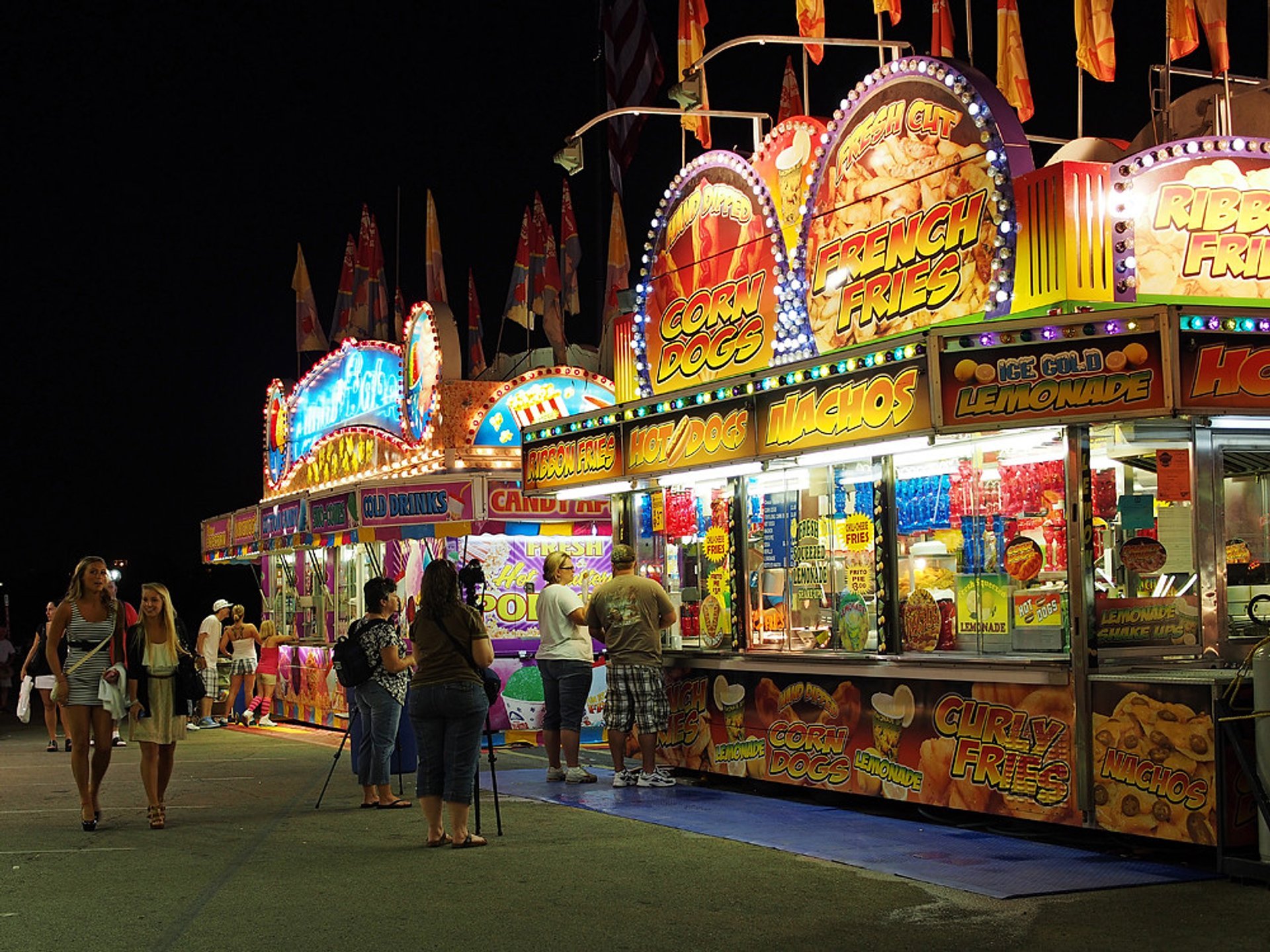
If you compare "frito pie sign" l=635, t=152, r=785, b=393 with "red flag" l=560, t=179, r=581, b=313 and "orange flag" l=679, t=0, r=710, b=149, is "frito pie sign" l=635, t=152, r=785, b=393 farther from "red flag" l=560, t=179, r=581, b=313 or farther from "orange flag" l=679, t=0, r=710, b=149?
"red flag" l=560, t=179, r=581, b=313

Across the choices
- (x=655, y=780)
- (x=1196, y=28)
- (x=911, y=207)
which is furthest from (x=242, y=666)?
(x=1196, y=28)

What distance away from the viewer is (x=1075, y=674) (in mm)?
8875

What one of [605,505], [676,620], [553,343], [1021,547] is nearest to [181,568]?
[553,343]

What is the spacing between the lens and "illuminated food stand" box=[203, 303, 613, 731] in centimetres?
1719

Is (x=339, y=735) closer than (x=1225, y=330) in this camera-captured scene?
No

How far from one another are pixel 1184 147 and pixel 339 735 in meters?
13.1

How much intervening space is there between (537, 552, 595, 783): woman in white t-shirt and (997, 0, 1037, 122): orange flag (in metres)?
5.84

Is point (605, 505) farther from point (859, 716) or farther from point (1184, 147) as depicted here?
point (1184, 147)

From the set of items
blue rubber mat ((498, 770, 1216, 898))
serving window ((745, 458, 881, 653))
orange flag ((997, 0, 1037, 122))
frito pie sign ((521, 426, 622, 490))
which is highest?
orange flag ((997, 0, 1037, 122))

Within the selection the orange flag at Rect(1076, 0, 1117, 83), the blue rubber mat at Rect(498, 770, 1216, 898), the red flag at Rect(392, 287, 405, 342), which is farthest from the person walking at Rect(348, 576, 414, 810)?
the red flag at Rect(392, 287, 405, 342)

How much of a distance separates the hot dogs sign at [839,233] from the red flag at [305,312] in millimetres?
14321

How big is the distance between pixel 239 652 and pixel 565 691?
1054cm

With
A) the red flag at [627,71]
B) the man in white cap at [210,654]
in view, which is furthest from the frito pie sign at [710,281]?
the man in white cap at [210,654]

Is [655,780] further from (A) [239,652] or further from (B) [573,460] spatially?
(A) [239,652]
